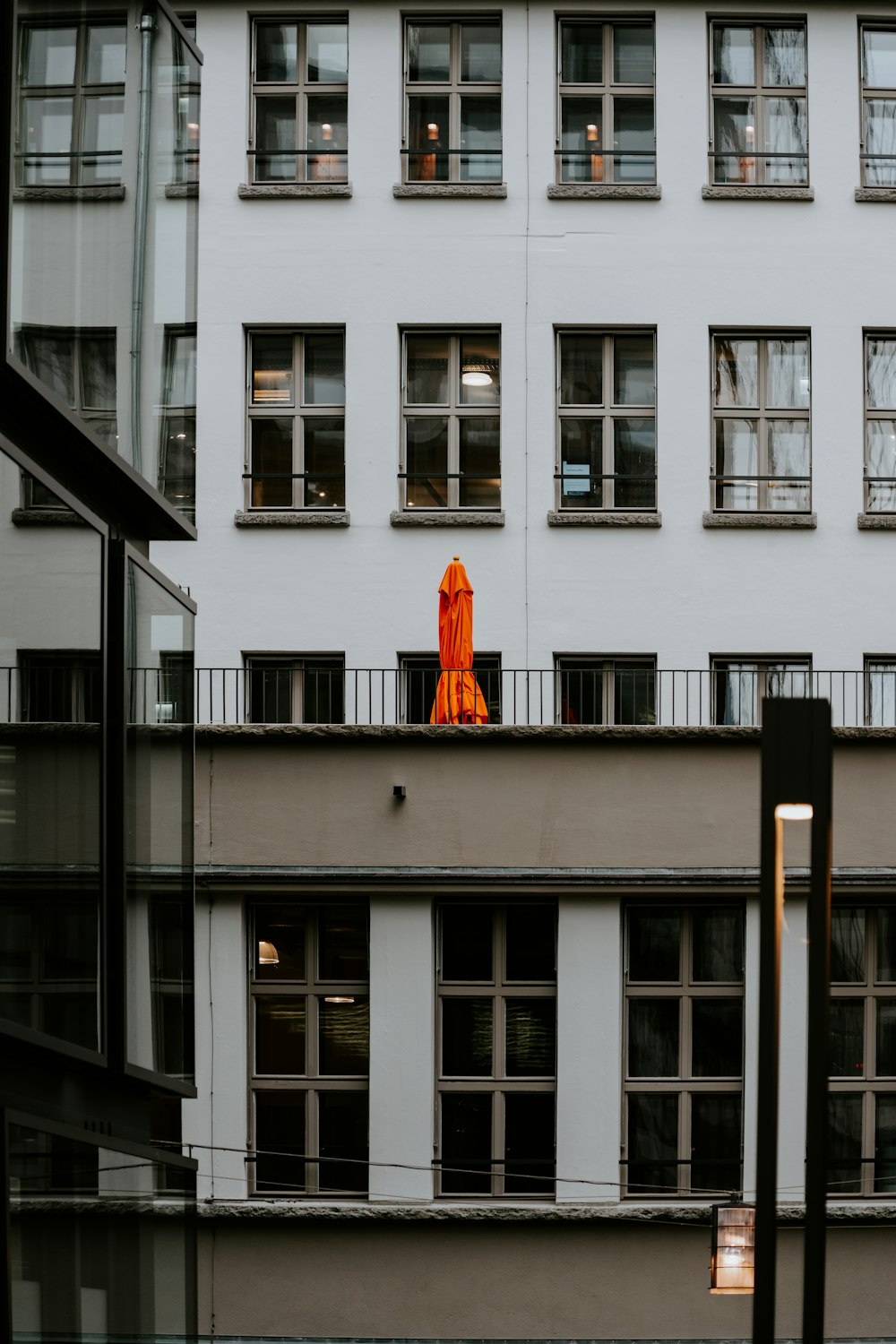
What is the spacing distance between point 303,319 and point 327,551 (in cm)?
267

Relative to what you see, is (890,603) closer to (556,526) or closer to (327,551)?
(556,526)

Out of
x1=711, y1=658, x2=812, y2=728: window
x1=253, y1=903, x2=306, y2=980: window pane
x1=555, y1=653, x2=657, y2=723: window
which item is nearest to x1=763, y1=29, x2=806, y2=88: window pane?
x1=711, y1=658, x2=812, y2=728: window

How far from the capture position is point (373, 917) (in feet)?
54.7

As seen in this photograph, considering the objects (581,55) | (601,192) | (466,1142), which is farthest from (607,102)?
(466,1142)

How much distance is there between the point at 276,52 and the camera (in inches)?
754

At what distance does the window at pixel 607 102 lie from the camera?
19.0 m

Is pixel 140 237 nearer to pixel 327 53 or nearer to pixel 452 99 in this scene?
pixel 452 99

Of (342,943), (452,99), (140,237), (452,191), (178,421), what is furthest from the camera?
(452,99)

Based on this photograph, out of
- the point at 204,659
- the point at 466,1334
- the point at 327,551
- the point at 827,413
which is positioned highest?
the point at 827,413

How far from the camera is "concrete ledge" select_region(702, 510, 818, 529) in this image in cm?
1827

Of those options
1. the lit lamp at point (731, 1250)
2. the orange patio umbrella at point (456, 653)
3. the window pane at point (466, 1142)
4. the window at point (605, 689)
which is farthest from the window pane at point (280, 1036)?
the lit lamp at point (731, 1250)

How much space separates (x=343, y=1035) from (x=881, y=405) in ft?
30.6

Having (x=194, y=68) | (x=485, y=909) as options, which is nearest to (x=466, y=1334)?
(x=485, y=909)

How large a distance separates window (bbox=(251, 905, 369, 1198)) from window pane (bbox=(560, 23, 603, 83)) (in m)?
9.93
